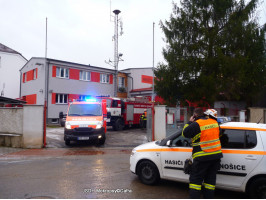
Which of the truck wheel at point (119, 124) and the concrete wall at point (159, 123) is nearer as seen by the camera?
the concrete wall at point (159, 123)

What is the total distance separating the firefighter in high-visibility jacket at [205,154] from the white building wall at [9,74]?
120 feet

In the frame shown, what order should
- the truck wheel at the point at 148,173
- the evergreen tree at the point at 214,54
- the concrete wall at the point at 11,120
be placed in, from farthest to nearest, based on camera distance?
the evergreen tree at the point at 214,54, the concrete wall at the point at 11,120, the truck wheel at the point at 148,173

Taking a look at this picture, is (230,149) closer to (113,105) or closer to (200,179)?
(200,179)

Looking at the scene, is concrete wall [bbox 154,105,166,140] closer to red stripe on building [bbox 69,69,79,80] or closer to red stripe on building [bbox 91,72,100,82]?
red stripe on building [bbox 69,69,79,80]

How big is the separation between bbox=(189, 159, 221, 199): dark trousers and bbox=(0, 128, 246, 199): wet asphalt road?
769mm

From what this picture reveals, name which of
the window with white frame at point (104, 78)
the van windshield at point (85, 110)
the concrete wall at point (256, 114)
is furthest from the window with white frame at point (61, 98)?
the concrete wall at point (256, 114)

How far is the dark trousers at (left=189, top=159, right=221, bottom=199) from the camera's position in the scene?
4.23 m

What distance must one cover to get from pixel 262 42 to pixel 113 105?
12199 mm

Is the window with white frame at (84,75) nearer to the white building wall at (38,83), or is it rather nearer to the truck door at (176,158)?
the white building wall at (38,83)

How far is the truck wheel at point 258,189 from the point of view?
4.43 metres

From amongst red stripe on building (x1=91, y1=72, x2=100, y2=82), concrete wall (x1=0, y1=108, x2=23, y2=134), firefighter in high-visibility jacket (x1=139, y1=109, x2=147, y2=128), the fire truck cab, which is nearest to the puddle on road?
the fire truck cab

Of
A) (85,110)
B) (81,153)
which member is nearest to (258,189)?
(81,153)

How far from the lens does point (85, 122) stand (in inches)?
452

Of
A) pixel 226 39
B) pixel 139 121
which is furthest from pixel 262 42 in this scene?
pixel 139 121
